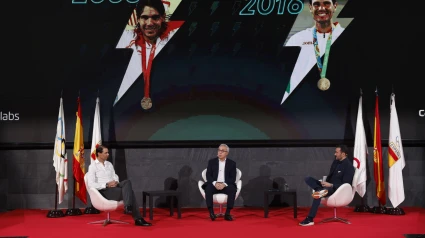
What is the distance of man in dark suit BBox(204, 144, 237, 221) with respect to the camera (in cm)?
817

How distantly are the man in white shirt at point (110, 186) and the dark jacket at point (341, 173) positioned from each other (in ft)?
8.49

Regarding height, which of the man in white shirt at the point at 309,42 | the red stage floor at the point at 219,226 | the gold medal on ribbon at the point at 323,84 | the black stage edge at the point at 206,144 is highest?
the man in white shirt at the point at 309,42

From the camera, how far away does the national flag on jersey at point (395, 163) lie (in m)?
8.87

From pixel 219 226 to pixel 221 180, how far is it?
→ 3.61ft

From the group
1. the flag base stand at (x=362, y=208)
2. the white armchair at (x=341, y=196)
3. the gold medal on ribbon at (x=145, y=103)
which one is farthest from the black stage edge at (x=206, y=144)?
the white armchair at (x=341, y=196)

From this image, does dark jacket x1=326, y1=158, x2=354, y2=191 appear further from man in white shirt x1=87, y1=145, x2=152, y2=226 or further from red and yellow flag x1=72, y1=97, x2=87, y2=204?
red and yellow flag x1=72, y1=97, x2=87, y2=204

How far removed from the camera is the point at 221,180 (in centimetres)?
860

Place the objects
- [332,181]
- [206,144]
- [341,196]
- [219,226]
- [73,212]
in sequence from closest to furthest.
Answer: [219,226], [341,196], [332,181], [73,212], [206,144]

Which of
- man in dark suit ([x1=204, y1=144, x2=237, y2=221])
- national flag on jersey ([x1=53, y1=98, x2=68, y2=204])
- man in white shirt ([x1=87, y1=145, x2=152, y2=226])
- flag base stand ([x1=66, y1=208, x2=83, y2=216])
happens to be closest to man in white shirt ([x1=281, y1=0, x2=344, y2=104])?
man in dark suit ([x1=204, y1=144, x2=237, y2=221])

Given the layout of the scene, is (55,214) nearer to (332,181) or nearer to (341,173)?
(332,181)

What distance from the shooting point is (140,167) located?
31.2 feet

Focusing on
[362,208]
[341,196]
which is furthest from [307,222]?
[362,208]

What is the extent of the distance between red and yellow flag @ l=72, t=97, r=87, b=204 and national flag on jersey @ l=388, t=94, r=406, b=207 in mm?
4735

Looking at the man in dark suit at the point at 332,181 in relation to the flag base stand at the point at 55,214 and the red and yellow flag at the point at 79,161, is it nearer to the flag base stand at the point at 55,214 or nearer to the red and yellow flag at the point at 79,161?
the red and yellow flag at the point at 79,161
